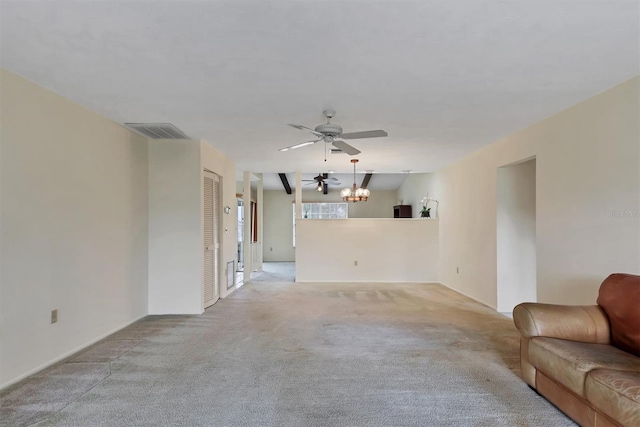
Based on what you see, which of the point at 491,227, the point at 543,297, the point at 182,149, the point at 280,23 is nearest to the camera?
the point at 280,23

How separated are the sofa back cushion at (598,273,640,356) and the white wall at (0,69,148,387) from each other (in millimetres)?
4372

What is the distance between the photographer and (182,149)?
178 inches

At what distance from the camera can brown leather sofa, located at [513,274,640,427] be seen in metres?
1.68

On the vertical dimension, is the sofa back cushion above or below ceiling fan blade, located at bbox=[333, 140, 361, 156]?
below

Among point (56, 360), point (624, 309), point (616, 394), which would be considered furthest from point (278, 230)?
point (616, 394)

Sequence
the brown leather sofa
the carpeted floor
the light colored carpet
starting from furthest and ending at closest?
1. the light colored carpet
2. the carpeted floor
3. the brown leather sofa

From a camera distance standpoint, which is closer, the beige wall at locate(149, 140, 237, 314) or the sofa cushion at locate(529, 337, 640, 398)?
the sofa cushion at locate(529, 337, 640, 398)

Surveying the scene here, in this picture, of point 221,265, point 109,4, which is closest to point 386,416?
point 109,4

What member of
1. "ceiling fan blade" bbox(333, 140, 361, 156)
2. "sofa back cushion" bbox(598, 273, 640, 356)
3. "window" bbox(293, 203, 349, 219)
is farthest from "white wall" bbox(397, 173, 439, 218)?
"sofa back cushion" bbox(598, 273, 640, 356)

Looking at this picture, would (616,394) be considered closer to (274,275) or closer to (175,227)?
(175,227)

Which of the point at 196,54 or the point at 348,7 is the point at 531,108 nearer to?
the point at 348,7

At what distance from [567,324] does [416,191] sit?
6.84 m

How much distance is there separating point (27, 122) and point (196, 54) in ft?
5.30

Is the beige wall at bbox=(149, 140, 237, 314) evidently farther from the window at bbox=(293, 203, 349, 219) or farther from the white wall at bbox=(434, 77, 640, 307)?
the window at bbox=(293, 203, 349, 219)
